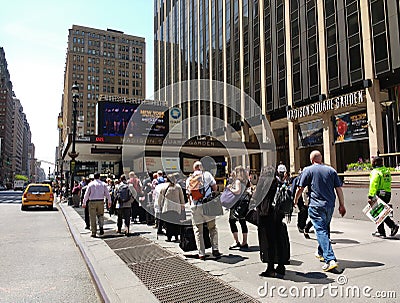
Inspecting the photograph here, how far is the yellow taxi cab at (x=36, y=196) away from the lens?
19.8m

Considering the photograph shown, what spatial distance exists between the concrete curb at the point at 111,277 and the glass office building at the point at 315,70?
19.6 metres

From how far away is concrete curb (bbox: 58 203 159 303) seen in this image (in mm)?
4344

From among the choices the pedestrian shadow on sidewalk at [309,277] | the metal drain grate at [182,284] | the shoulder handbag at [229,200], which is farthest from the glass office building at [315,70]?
the metal drain grate at [182,284]

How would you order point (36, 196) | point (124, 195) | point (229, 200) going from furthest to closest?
point (36, 196) → point (124, 195) → point (229, 200)

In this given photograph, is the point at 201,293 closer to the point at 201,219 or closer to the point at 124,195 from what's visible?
the point at 201,219

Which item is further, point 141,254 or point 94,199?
point 94,199

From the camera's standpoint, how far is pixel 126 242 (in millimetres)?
8492

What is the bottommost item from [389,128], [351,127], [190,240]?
[190,240]

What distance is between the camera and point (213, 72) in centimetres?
4588

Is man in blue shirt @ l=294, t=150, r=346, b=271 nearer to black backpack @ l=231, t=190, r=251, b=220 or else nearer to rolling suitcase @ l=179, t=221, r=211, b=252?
black backpack @ l=231, t=190, r=251, b=220

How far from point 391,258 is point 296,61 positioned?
26467mm

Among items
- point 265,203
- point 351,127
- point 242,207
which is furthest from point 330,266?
point 351,127

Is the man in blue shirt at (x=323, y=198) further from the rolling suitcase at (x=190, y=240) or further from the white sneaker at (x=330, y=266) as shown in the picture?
the rolling suitcase at (x=190, y=240)

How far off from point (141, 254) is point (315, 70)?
2503cm
